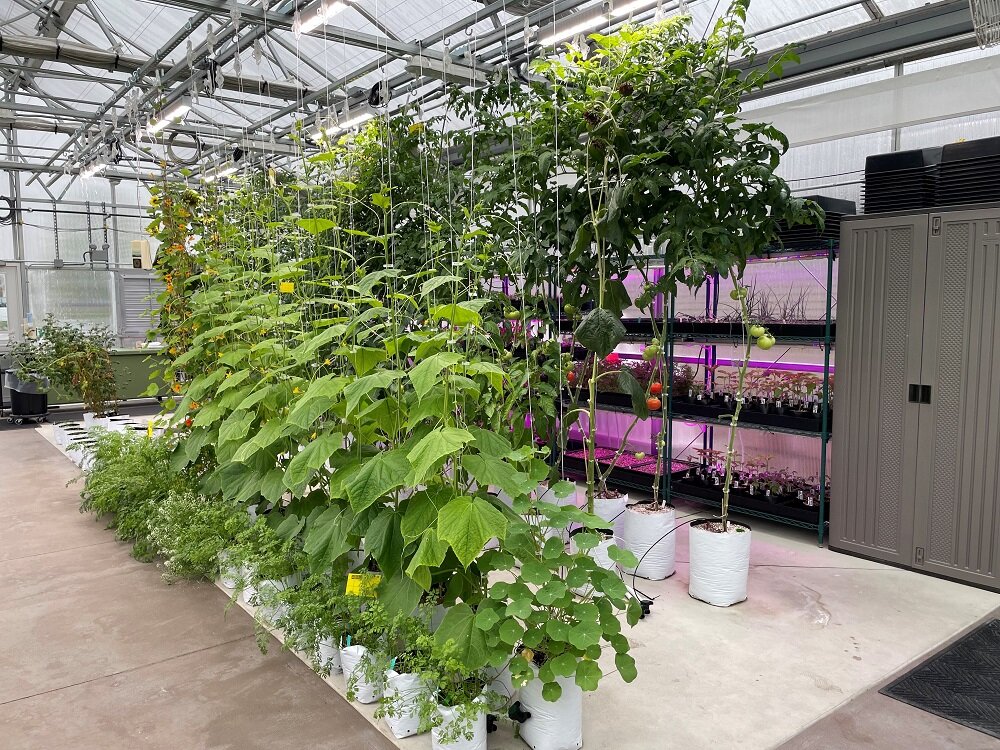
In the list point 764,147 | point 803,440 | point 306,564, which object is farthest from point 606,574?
point 803,440

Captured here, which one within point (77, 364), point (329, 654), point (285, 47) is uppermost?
point (285, 47)

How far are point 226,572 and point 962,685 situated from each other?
309 centimetres

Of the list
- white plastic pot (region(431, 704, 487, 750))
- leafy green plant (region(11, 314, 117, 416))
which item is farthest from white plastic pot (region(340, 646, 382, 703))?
leafy green plant (region(11, 314, 117, 416))

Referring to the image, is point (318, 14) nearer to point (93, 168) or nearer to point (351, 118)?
point (351, 118)

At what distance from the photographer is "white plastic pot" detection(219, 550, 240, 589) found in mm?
3246

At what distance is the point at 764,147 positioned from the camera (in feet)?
10.2

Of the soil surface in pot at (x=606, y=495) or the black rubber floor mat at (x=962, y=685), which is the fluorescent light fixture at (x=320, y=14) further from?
the black rubber floor mat at (x=962, y=685)

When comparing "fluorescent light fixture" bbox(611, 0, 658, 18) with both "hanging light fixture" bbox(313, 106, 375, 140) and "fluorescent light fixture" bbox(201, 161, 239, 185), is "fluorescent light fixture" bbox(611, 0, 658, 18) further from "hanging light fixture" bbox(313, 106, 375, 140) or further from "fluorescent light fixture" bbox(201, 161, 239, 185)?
"hanging light fixture" bbox(313, 106, 375, 140)

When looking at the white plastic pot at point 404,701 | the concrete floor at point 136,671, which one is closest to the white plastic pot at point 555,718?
the white plastic pot at point 404,701

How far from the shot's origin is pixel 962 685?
8.54 feet

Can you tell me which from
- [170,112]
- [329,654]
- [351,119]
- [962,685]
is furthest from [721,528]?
[170,112]

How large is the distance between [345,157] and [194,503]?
2208mm

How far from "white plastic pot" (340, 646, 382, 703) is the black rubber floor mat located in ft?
6.01

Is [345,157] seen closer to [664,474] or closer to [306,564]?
[306,564]
